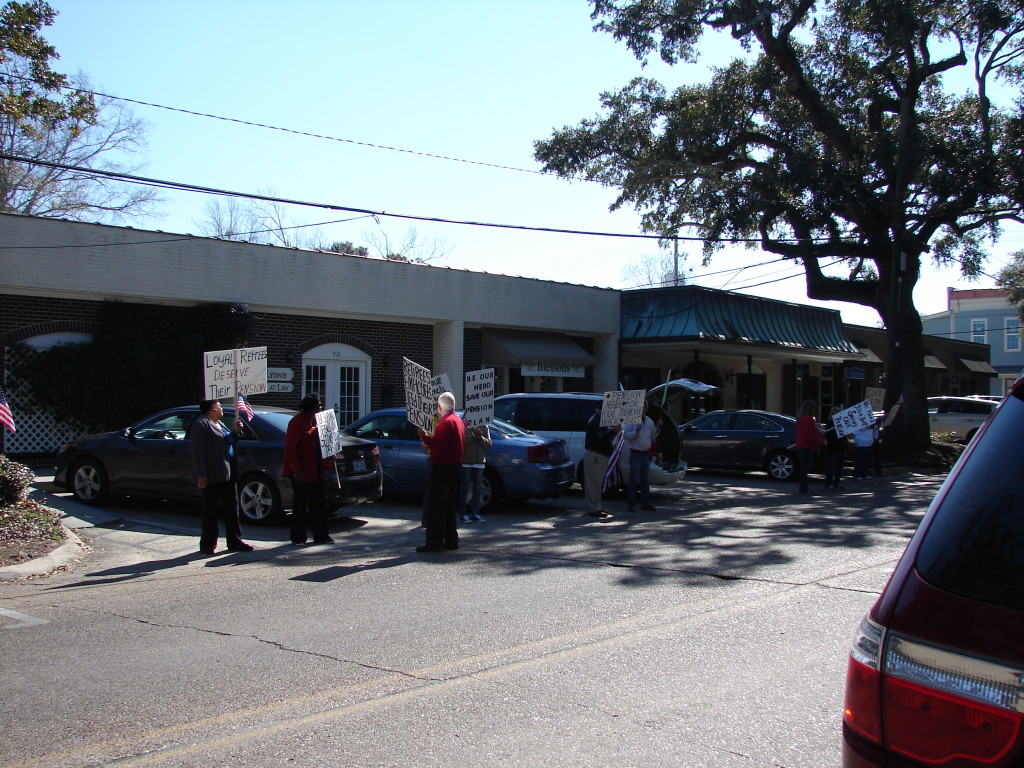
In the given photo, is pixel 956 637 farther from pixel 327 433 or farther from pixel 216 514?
pixel 327 433

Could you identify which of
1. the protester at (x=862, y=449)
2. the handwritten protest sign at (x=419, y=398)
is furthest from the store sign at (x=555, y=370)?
the handwritten protest sign at (x=419, y=398)

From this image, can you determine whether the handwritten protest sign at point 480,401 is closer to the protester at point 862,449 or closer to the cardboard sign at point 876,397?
the protester at point 862,449

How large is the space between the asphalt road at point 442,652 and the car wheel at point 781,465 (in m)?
8.43

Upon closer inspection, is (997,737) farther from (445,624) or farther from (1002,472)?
(445,624)

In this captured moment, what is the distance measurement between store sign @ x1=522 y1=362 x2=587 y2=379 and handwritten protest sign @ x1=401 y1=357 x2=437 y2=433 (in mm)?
13883

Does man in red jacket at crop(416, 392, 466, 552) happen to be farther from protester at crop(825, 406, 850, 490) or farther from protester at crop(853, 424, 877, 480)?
protester at crop(853, 424, 877, 480)

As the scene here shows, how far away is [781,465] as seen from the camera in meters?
19.7

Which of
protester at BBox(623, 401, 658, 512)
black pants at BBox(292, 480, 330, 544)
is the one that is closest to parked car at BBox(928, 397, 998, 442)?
protester at BBox(623, 401, 658, 512)

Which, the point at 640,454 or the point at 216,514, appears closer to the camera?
the point at 216,514

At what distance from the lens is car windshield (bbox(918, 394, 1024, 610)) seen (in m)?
2.12

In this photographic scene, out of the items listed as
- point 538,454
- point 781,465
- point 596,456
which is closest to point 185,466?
point 538,454

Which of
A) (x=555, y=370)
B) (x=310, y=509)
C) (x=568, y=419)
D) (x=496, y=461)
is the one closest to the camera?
(x=310, y=509)

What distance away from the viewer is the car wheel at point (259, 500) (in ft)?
39.1

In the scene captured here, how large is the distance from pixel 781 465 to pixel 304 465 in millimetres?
12452
